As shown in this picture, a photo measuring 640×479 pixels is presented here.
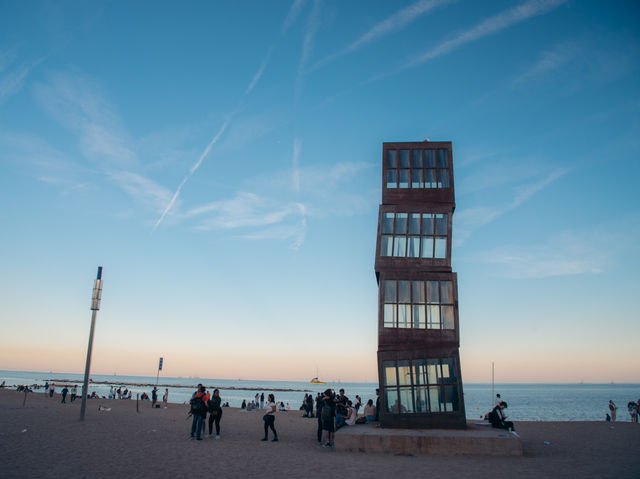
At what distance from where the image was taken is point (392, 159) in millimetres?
25266

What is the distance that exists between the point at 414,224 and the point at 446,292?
399 cm

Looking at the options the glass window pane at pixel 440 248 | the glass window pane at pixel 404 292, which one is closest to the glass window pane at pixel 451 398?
the glass window pane at pixel 404 292

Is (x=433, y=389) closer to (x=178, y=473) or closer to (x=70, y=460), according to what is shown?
(x=178, y=473)

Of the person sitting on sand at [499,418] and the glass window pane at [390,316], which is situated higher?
the glass window pane at [390,316]

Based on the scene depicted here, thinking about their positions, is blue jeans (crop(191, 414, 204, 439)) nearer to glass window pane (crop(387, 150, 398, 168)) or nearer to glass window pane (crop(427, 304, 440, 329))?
glass window pane (crop(427, 304, 440, 329))

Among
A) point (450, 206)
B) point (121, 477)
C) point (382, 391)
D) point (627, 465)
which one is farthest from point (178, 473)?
point (450, 206)

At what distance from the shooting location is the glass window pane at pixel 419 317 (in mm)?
22031

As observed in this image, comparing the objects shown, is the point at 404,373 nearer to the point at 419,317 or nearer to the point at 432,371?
the point at 432,371

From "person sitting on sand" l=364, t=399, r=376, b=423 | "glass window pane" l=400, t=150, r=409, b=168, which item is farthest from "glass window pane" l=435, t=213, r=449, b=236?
"person sitting on sand" l=364, t=399, r=376, b=423

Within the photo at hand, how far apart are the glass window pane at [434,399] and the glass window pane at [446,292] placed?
429cm

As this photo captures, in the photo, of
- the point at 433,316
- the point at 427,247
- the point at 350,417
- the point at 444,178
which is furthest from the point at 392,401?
the point at 444,178

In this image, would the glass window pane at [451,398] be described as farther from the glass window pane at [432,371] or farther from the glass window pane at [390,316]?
the glass window pane at [390,316]

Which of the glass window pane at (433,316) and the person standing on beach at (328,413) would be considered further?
the glass window pane at (433,316)

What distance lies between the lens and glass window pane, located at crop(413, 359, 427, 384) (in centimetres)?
2109
